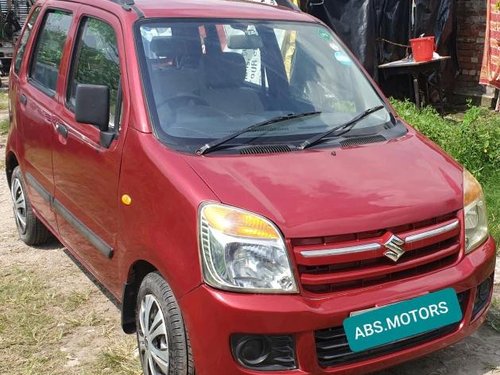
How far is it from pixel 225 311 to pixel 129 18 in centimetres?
174

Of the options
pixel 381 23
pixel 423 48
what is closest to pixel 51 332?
pixel 423 48

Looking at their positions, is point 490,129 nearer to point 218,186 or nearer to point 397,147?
point 397,147

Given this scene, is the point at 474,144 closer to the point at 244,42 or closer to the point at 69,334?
the point at 244,42

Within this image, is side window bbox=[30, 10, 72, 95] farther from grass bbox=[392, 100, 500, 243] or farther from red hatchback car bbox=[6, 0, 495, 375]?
grass bbox=[392, 100, 500, 243]

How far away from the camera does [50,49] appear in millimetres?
4352

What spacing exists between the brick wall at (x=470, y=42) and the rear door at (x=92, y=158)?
21.6ft

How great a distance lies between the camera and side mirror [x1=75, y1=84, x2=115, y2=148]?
10.3 ft

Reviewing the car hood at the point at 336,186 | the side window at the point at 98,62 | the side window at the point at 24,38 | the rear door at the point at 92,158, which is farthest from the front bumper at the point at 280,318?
the side window at the point at 24,38

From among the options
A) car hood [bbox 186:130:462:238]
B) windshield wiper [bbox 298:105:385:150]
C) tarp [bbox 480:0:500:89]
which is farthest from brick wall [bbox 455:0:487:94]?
car hood [bbox 186:130:462:238]

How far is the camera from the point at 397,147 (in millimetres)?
3162

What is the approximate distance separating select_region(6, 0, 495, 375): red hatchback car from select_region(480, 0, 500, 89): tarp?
16.4ft

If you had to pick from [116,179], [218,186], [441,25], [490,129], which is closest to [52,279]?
[116,179]

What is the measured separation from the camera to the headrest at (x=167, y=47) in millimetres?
3301

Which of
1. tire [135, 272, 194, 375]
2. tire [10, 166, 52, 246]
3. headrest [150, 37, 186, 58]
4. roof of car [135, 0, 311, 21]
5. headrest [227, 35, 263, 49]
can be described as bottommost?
tire [10, 166, 52, 246]
